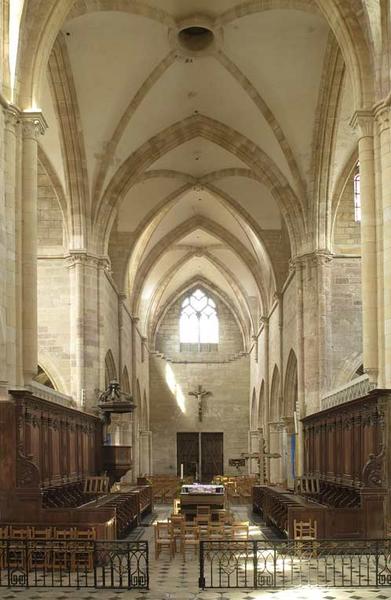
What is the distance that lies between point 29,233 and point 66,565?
604cm

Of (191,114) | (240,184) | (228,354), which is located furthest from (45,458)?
(228,354)

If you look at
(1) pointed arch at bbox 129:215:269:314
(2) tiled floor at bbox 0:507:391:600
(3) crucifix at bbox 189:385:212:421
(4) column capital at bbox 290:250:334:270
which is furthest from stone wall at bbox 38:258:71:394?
(3) crucifix at bbox 189:385:212:421

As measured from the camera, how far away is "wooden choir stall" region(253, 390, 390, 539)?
14.5 m

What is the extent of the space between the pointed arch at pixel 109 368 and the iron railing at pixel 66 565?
1560 cm

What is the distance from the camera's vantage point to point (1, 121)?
15.0 meters

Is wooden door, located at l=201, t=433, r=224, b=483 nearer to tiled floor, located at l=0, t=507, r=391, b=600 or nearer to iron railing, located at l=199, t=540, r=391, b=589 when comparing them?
iron railing, located at l=199, t=540, r=391, b=589

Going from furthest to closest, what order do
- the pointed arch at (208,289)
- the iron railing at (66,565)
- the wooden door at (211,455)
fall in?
the pointed arch at (208,289) → the wooden door at (211,455) → the iron railing at (66,565)

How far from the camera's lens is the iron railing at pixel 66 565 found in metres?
11.1

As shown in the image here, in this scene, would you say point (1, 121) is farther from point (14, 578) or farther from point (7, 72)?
point (14, 578)

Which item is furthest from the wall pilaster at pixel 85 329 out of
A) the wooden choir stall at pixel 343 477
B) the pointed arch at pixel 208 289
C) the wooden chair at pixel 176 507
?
the pointed arch at pixel 208 289

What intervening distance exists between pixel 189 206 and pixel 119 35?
1376cm

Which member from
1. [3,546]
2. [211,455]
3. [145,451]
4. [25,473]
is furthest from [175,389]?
[3,546]

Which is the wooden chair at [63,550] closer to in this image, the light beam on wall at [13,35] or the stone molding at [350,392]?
the stone molding at [350,392]

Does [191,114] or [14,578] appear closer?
[14,578]
